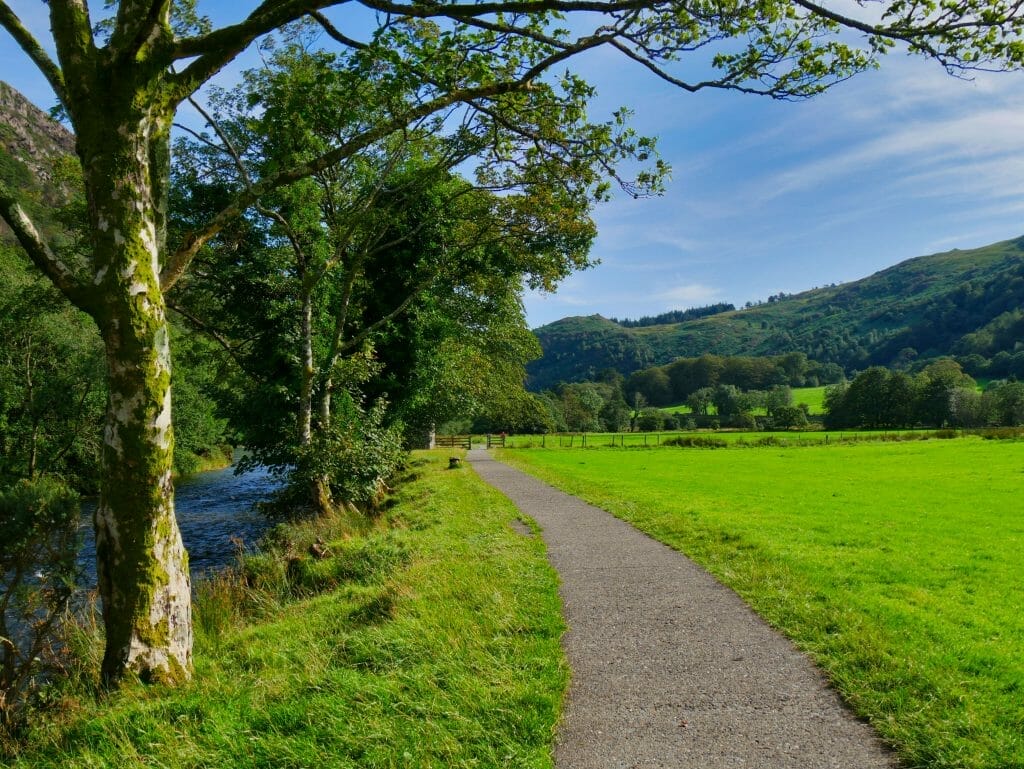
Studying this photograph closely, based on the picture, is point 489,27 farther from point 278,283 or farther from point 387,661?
point 278,283

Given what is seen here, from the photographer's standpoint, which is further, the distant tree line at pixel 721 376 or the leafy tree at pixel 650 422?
the distant tree line at pixel 721 376

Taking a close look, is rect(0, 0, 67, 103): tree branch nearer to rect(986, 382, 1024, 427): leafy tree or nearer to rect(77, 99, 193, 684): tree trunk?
rect(77, 99, 193, 684): tree trunk

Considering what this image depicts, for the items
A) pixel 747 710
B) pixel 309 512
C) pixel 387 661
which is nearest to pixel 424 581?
pixel 387 661

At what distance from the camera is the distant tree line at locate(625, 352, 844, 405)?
16988 centimetres

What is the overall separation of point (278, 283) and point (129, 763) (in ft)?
52.2

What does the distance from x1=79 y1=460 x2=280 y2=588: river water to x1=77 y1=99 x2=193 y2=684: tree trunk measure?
10.7 ft

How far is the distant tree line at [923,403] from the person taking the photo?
3214 inches

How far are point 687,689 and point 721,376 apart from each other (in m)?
184

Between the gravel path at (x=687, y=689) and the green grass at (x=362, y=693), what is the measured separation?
327 mm

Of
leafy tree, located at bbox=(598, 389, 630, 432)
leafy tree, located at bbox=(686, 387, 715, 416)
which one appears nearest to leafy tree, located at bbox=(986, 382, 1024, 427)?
leafy tree, located at bbox=(686, 387, 715, 416)

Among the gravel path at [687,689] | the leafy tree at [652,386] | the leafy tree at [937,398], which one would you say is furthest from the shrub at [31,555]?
the leafy tree at [652,386]

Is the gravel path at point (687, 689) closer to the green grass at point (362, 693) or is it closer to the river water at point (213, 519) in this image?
the green grass at point (362, 693)

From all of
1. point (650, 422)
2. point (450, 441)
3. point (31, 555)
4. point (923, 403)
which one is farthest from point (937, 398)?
point (31, 555)

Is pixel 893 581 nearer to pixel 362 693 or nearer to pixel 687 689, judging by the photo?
pixel 687 689
